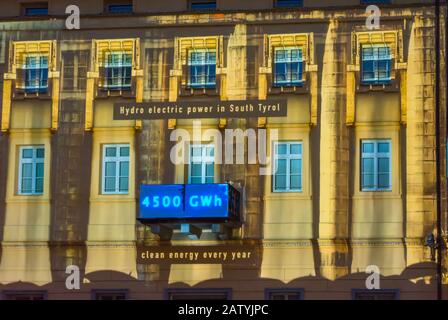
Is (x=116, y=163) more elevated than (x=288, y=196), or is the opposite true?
(x=116, y=163)

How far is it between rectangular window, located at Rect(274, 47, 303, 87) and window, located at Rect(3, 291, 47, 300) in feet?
26.9

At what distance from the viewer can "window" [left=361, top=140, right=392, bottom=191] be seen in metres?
32.1

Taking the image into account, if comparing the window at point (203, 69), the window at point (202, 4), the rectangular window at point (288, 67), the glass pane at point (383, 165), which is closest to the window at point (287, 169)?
the rectangular window at point (288, 67)

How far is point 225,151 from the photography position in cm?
3266

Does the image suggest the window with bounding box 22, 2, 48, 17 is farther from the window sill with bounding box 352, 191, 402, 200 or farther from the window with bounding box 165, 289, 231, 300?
the window sill with bounding box 352, 191, 402, 200

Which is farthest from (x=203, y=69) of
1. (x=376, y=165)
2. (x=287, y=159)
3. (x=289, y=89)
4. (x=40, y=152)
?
(x=376, y=165)

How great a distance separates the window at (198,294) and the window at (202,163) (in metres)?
2.90

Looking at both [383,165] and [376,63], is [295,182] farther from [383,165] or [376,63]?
[376,63]

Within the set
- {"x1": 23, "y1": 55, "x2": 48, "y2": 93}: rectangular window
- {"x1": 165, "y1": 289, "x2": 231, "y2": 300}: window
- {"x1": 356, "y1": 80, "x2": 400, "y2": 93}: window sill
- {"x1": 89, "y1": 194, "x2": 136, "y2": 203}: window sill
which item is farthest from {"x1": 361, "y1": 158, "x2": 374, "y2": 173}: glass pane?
{"x1": 23, "y1": 55, "x2": 48, "y2": 93}: rectangular window

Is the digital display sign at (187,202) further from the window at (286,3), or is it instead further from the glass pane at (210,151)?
the window at (286,3)

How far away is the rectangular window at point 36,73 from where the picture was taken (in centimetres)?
3366

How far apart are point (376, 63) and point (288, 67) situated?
7.54 feet

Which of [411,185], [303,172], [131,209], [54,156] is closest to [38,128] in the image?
[54,156]

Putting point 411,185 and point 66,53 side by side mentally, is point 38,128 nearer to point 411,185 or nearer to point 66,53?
point 66,53
